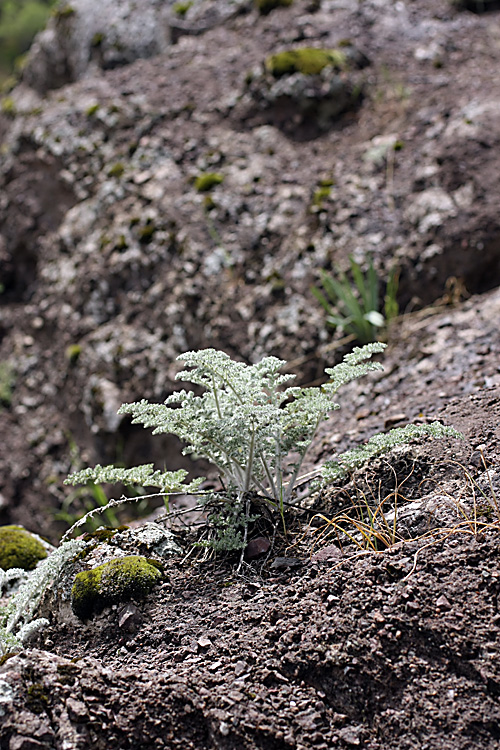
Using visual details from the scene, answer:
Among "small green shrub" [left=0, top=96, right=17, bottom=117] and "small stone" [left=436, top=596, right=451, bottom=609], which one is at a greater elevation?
"small green shrub" [left=0, top=96, right=17, bottom=117]

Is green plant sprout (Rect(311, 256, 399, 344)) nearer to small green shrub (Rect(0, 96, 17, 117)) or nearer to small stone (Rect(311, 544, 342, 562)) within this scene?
small stone (Rect(311, 544, 342, 562))

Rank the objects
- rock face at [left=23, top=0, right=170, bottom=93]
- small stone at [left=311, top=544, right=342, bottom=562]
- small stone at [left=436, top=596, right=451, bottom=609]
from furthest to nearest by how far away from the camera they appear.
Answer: rock face at [left=23, top=0, right=170, bottom=93] < small stone at [left=311, top=544, right=342, bottom=562] < small stone at [left=436, top=596, right=451, bottom=609]

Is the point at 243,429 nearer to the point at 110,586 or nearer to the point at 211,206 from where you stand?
the point at 110,586

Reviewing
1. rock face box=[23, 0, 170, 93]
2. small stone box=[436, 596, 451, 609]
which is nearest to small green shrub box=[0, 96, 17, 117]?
rock face box=[23, 0, 170, 93]

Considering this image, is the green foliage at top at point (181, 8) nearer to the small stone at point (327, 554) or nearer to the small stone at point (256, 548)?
the small stone at point (256, 548)

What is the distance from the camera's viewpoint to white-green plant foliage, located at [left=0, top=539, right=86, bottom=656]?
1.85 metres

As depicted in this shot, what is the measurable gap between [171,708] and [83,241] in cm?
495

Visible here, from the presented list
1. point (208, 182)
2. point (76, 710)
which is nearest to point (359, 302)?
point (208, 182)

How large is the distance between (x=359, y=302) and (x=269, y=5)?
4432 mm

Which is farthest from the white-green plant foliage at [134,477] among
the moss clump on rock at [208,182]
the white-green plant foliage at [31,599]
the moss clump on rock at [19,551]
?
the moss clump on rock at [208,182]

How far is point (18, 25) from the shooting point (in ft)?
49.9

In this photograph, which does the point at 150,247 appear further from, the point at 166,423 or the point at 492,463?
the point at 492,463

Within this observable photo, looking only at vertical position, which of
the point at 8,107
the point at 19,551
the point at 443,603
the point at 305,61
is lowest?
the point at 19,551

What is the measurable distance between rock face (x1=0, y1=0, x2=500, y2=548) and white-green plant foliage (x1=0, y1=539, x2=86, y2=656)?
242cm
